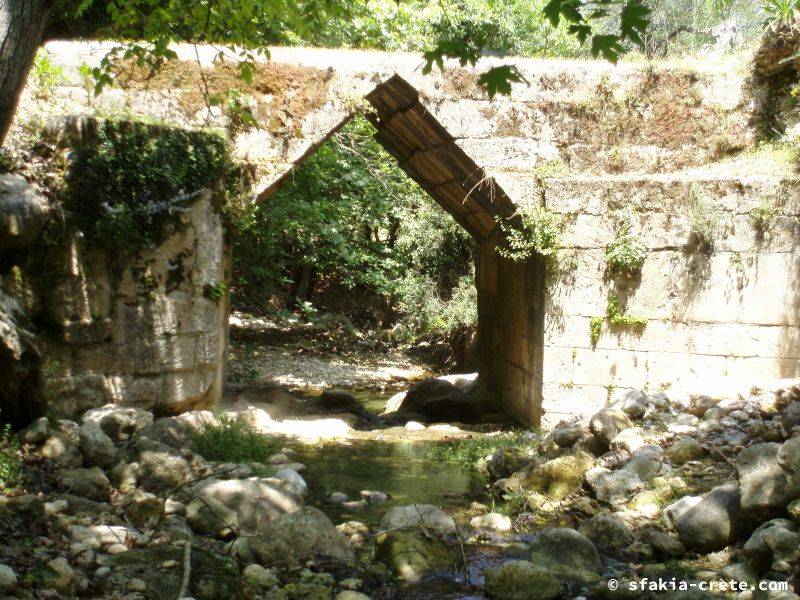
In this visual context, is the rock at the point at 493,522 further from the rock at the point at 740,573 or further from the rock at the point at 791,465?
the rock at the point at 791,465

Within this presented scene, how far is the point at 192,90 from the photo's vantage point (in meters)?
8.91

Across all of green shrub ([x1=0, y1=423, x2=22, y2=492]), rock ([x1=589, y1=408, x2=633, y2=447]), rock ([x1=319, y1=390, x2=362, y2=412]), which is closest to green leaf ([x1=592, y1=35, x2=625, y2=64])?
green shrub ([x1=0, y1=423, x2=22, y2=492])

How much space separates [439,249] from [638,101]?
6.82 metres

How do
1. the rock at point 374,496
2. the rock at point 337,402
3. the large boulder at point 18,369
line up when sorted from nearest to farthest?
the large boulder at point 18,369 → the rock at point 374,496 → the rock at point 337,402

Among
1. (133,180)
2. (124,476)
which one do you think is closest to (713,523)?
(124,476)

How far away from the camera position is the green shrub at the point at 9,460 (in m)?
4.61

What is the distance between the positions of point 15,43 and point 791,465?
4.27 m

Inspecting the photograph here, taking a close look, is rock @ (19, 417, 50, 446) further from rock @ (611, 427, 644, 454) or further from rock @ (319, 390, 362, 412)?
rock @ (319, 390, 362, 412)

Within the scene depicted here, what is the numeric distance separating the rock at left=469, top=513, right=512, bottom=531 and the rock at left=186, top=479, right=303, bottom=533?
124 centimetres

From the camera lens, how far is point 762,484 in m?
4.64

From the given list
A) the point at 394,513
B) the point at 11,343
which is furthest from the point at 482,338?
the point at 11,343

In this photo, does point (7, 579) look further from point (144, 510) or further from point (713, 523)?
point (713, 523)

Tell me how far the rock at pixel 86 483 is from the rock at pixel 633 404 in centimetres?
462

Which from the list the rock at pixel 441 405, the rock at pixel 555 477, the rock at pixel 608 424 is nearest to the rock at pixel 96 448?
the rock at pixel 555 477
